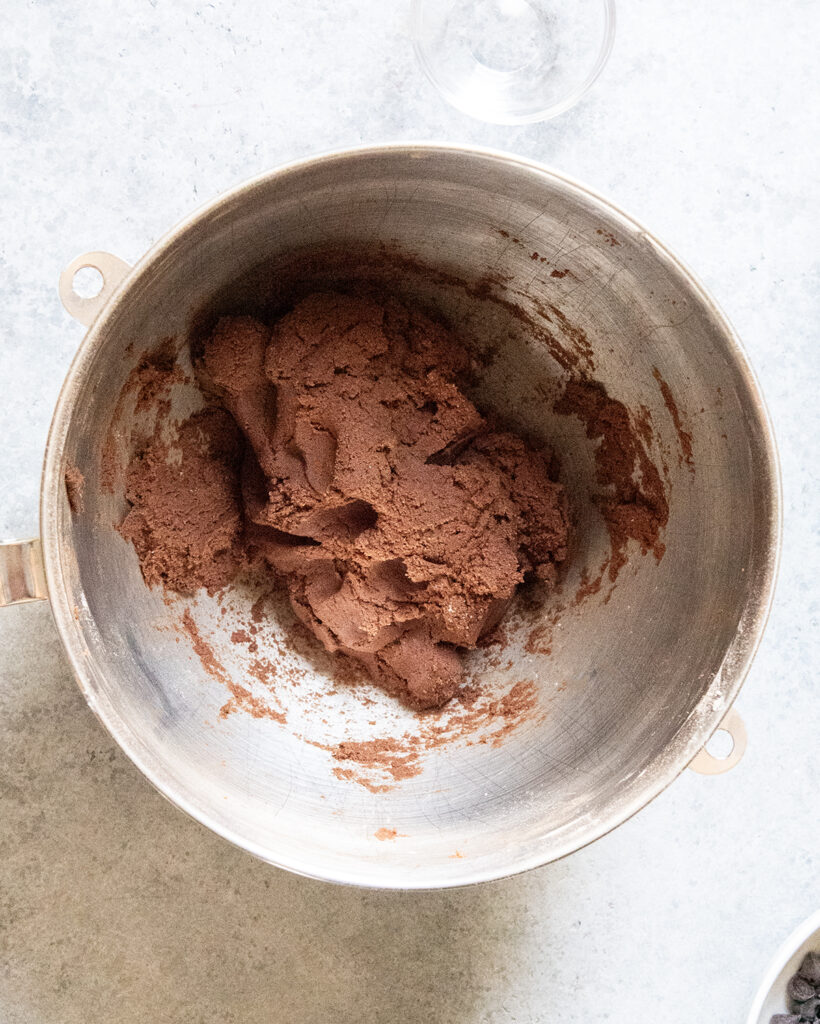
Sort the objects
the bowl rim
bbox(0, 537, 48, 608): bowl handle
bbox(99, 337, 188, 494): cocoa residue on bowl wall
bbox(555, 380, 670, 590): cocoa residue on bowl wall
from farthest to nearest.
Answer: the bowl rim → bbox(555, 380, 670, 590): cocoa residue on bowl wall → bbox(99, 337, 188, 494): cocoa residue on bowl wall → bbox(0, 537, 48, 608): bowl handle

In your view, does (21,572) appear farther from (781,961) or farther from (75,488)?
(781,961)

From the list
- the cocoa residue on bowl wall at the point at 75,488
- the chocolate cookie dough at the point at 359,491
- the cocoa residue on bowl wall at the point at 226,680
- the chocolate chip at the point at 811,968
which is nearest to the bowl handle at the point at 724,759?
the chocolate cookie dough at the point at 359,491

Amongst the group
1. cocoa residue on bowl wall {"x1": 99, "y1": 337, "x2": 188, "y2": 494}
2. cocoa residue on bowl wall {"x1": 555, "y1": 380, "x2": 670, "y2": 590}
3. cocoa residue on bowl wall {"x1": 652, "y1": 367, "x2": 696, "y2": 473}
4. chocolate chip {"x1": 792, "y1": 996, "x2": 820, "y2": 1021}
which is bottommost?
chocolate chip {"x1": 792, "y1": 996, "x2": 820, "y2": 1021}

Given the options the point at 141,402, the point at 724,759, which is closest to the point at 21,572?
the point at 141,402

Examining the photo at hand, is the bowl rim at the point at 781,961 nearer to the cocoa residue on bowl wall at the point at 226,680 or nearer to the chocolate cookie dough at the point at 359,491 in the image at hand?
the chocolate cookie dough at the point at 359,491

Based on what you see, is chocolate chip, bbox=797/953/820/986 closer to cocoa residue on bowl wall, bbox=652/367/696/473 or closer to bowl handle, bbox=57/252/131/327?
cocoa residue on bowl wall, bbox=652/367/696/473

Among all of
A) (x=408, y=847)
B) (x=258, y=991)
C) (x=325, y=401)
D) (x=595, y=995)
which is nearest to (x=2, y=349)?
(x=325, y=401)

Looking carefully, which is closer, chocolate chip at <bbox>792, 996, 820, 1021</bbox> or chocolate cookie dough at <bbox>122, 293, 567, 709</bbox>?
chocolate cookie dough at <bbox>122, 293, 567, 709</bbox>

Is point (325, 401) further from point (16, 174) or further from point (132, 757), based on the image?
point (16, 174)

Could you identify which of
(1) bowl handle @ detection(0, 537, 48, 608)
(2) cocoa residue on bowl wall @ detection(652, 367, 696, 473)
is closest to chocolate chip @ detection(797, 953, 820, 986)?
(2) cocoa residue on bowl wall @ detection(652, 367, 696, 473)
